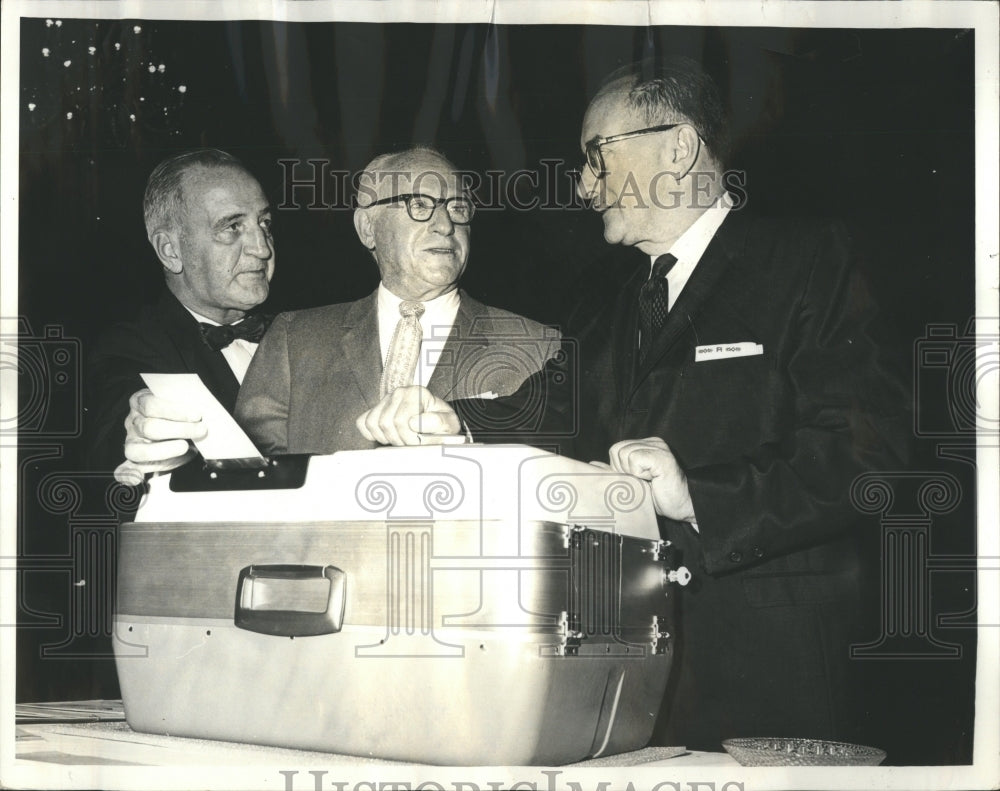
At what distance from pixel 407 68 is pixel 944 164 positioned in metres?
1.09

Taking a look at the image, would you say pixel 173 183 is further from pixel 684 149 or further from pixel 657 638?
pixel 657 638

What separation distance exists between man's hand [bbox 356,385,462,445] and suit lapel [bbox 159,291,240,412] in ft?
1.00

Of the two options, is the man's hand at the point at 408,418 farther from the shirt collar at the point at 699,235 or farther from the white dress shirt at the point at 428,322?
the shirt collar at the point at 699,235

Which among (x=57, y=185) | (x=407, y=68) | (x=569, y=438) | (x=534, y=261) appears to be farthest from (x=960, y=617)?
(x=57, y=185)

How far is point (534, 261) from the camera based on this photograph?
227 cm

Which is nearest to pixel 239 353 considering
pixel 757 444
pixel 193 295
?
pixel 193 295

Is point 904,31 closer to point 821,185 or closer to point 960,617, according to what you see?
point 821,185

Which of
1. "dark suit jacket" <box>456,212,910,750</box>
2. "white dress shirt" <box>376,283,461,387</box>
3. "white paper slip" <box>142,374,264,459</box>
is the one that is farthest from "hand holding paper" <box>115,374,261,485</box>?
"dark suit jacket" <box>456,212,910,750</box>

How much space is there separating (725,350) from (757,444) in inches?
7.3

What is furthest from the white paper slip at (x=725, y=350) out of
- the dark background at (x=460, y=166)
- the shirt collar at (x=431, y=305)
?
the shirt collar at (x=431, y=305)

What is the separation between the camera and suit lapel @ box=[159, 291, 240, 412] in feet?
7.47

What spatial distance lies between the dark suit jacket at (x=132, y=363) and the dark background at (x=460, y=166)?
0.11 feet

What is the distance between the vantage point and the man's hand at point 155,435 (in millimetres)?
2201

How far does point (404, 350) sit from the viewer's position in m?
2.24
